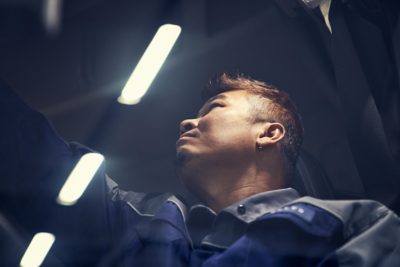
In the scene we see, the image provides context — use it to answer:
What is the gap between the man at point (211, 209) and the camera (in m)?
0.98

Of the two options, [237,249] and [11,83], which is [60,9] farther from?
[237,249]

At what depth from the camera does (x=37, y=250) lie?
1056 millimetres

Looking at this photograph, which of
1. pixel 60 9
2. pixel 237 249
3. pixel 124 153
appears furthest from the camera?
pixel 124 153

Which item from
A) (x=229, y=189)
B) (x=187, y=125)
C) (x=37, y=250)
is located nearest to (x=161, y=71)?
(x=187, y=125)

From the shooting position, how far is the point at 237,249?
99 centimetres

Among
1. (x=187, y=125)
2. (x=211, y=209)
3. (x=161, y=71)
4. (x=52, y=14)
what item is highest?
(x=52, y=14)

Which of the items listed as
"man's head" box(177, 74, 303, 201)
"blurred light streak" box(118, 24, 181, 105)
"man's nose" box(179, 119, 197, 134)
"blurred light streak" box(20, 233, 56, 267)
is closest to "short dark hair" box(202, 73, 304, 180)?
"man's head" box(177, 74, 303, 201)

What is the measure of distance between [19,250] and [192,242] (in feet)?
0.88

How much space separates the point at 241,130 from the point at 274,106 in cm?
11

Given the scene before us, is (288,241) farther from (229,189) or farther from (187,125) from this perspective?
(187,125)

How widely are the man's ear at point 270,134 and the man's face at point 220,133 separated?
0.05 feet

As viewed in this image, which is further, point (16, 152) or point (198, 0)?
point (198, 0)

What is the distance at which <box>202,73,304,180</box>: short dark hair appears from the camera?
4.25ft

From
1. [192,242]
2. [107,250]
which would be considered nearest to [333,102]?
[192,242]
